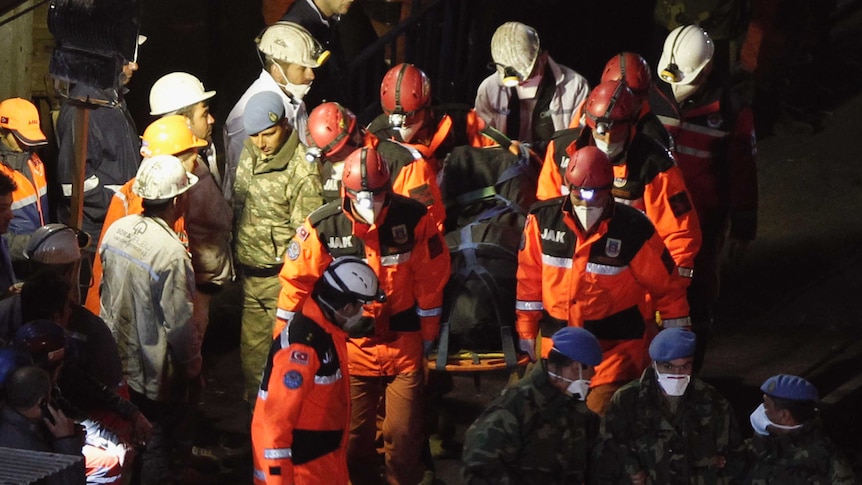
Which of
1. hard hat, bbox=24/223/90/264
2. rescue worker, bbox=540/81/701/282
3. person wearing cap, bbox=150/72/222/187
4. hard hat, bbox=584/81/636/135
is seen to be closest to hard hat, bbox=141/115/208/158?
person wearing cap, bbox=150/72/222/187

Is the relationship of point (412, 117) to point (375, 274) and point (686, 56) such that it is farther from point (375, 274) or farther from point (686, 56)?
point (375, 274)

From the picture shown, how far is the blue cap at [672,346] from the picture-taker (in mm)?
7707

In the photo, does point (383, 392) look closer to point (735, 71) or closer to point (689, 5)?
point (689, 5)

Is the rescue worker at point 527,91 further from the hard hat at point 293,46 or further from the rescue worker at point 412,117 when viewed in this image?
the hard hat at point 293,46

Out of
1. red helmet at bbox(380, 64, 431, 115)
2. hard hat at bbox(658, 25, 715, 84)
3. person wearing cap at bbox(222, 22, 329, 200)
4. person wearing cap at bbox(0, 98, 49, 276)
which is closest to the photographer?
red helmet at bbox(380, 64, 431, 115)

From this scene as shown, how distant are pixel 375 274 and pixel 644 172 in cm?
211

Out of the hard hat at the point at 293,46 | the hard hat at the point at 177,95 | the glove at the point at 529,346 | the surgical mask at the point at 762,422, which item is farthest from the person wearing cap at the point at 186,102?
the surgical mask at the point at 762,422

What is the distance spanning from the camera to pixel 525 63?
10.3 meters

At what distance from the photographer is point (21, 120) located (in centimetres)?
1022

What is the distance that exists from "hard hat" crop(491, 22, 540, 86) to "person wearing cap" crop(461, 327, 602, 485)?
3300 mm

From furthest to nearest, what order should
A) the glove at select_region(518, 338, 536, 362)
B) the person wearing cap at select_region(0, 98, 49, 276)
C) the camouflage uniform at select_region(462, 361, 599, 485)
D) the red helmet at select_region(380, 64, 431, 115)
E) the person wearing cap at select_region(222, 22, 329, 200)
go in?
the person wearing cap at select_region(222, 22, 329, 200) → the person wearing cap at select_region(0, 98, 49, 276) → the red helmet at select_region(380, 64, 431, 115) → the glove at select_region(518, 338, 536, 362) → the camouflage uniform at select_region(462, 361, 599, 485)

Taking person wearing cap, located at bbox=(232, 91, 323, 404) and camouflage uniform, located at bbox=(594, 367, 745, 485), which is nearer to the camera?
camouflage uniform, located at bbox=(594, 367, 745, 485)

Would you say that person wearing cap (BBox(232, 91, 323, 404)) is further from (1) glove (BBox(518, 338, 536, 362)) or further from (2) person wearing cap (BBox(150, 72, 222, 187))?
(1) glove (BBox(518, 338, 536, 362))

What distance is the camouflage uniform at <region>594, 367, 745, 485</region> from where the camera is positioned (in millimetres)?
7711
